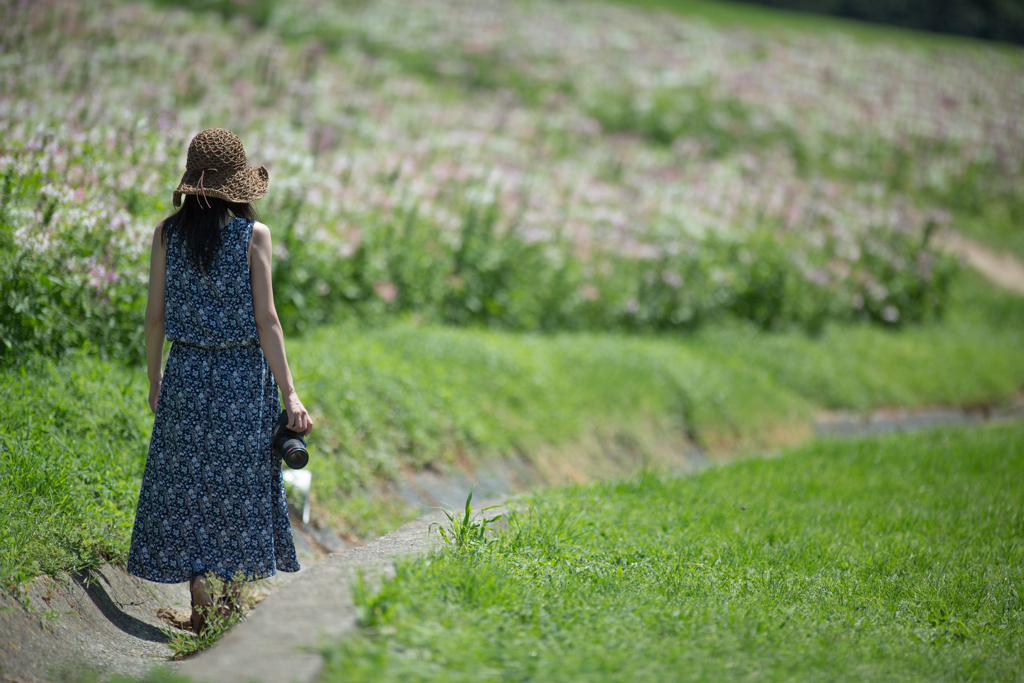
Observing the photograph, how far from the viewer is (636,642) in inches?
113

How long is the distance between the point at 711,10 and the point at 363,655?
29.2 meters

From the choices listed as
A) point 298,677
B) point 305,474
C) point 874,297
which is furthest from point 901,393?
point 298,677

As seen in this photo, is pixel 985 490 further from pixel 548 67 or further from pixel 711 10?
pixel 711 10

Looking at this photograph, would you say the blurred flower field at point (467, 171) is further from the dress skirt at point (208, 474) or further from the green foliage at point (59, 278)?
the dress skirt at point (208, 474)

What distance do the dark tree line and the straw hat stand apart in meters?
40.4

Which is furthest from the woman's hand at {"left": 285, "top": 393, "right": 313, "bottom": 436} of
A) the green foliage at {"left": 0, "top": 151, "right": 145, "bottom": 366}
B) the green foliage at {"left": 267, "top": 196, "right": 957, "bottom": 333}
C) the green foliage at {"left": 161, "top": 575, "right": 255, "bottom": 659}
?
the green foliage at {"left": 267, "top": 196, "right": 957, "bottom": 333}

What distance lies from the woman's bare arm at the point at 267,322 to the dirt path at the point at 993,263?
13.1 meters

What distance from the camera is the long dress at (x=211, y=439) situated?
335cm

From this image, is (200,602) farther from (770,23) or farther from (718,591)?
(770,23)

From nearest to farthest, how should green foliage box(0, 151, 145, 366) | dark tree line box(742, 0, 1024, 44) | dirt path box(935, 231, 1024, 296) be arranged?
green foliage box(0, 151, 145, 366), dirt path box(935, 231, 1024, 296), dark tree line box(742, 0, 1024, 44)

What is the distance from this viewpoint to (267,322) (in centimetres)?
337

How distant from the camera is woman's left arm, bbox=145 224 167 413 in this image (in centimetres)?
338

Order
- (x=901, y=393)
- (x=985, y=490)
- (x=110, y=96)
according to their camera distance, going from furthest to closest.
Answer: (x=901, y=393)
(x=110, y=96)
(x=985, y=490)

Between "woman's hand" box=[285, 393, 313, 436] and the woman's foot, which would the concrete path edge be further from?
"woman's hand" box=[285, 393, 313, 436]
